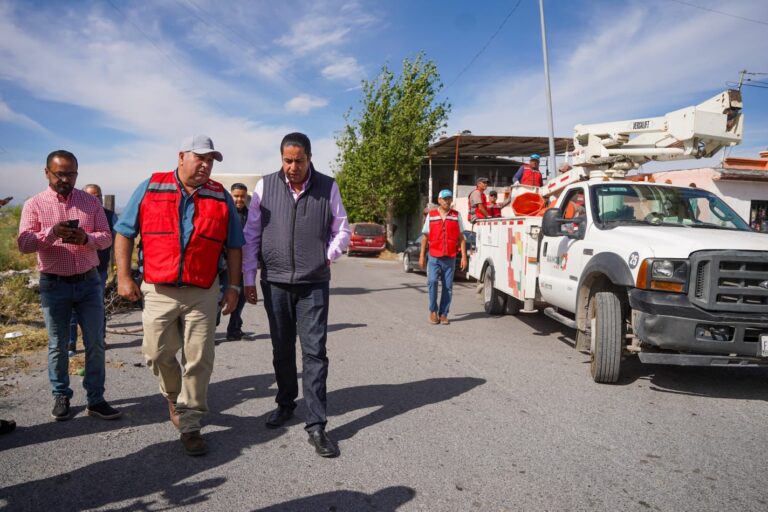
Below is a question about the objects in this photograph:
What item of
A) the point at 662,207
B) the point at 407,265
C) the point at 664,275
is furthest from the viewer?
the point at 407,265

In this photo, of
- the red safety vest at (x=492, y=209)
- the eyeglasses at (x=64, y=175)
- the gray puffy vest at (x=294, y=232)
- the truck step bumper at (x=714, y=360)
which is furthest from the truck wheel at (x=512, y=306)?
the eyeglasses at (x=64, y=175)

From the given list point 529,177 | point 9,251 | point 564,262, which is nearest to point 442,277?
point 564,262

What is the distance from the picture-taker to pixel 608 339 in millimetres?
5141

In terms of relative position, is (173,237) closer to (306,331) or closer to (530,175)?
(306,331)

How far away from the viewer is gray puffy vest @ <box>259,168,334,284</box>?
12.5 ft

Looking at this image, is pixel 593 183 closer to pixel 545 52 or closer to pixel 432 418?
pixel 432 418

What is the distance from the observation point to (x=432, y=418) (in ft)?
14.1

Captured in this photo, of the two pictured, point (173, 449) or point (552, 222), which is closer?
point (173, 449)

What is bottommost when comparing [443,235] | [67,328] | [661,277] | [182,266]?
[67,328]

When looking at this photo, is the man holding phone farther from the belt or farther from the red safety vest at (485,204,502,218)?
the red safety vest at (485,204,502,218)

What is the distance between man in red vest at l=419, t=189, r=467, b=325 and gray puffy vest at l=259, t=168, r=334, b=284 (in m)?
4.47

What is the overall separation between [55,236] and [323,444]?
8.05 feet

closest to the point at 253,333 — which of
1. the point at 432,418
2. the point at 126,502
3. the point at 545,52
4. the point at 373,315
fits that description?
the point at 373,315

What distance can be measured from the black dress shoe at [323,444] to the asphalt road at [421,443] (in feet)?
0.24
